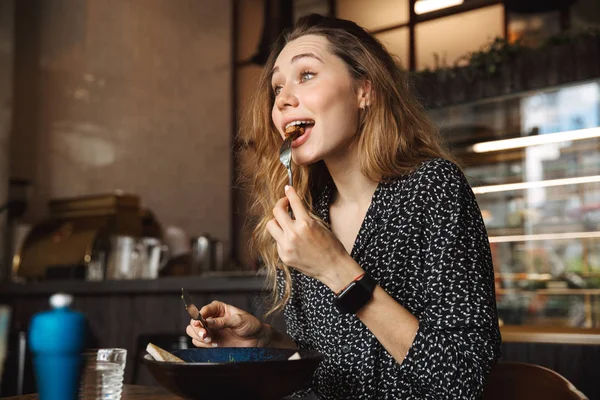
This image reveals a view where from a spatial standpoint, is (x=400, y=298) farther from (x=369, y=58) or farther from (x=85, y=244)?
(x=85, y=244)

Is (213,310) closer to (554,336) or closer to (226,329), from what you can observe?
(226,329)

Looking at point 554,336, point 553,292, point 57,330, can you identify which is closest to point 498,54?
point 553,292

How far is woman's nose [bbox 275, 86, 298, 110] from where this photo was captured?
1.43m

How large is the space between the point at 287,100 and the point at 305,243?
1.46ft

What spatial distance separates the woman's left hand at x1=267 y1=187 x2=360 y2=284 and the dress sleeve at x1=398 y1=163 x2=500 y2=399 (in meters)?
0.21

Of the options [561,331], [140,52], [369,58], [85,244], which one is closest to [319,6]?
[140,52]

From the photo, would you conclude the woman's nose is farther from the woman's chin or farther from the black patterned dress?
the black patterned dress

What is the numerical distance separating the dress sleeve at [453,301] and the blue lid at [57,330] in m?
0.59

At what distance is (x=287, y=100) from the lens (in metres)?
1.43

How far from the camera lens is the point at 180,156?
5840mm

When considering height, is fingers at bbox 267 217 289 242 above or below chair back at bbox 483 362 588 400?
above

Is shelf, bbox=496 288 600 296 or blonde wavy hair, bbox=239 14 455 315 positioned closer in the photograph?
blonde wavy hair, bbox=239 14 455 315

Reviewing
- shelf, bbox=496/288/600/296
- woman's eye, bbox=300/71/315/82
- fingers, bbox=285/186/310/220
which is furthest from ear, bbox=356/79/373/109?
shelf, bbox=496/288/600/296

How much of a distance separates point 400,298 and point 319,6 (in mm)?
5462
